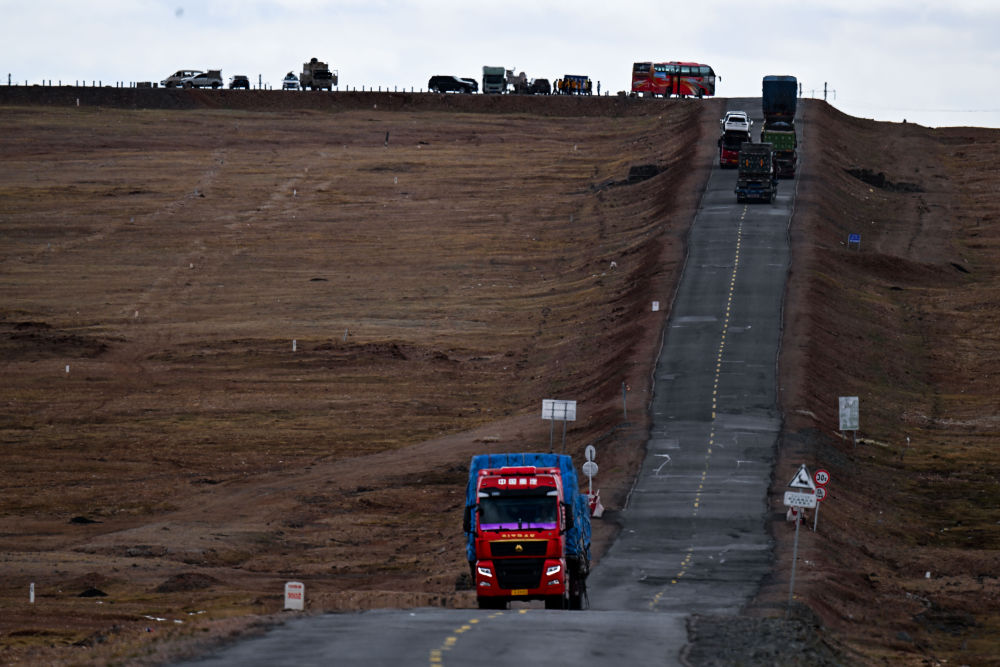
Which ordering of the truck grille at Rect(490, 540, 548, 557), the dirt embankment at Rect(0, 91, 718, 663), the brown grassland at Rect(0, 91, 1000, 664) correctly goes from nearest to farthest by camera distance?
the truck grille at Rect(490, 540, 548, 557)
the brown grassland at Rect(0, 91, 1000, 664)
the dirt embankment at Rect(0, 91, 718, 663)

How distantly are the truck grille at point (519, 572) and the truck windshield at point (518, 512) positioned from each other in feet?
2.58

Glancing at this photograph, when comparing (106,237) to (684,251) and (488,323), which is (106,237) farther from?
(684,251)

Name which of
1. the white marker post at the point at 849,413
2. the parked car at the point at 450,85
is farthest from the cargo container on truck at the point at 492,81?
the white marker post at the point at 849,413

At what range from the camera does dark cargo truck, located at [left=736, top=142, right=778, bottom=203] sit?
9900 centimetres

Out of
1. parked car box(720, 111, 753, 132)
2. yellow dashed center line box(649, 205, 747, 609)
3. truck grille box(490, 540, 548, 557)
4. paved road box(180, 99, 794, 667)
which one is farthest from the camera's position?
parked car box(720, 111, 753, 132)

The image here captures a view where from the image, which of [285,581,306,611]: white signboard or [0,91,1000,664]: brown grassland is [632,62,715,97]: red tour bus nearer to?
[0,91,1000,664]: brown grassland

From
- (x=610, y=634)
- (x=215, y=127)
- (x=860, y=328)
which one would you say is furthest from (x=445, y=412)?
(x=215, y=127)

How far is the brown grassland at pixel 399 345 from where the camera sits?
4481cm

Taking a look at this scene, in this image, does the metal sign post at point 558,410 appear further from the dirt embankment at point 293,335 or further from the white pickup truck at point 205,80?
the white pickup truck at point 205,80

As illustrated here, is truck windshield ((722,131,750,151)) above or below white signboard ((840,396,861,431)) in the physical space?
above

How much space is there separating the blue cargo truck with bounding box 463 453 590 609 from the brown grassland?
279 cm

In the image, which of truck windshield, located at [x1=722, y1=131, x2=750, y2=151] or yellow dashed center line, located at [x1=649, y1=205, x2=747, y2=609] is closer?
yellow dashed center line, located at [x1=649, y1=205, x2=747, y2=609]

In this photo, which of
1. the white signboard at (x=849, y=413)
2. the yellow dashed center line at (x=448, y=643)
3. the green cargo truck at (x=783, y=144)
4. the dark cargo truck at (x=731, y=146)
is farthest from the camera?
the dark cargo truck at (x=731, y=146)

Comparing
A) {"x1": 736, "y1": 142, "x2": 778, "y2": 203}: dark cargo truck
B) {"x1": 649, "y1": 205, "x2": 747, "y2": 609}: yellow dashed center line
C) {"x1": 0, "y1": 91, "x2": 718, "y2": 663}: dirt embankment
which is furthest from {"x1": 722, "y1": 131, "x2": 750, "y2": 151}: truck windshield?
{"x1": 649, "y1": 205, "x2": 747, "y2": 609}: yellow dashed center line
